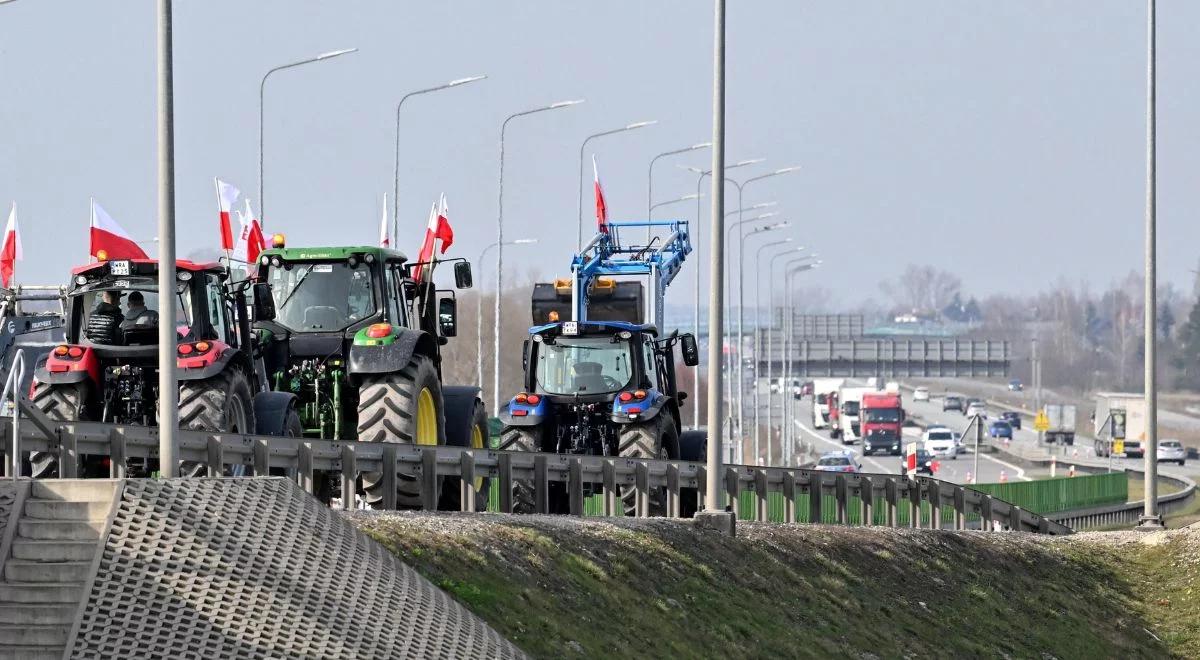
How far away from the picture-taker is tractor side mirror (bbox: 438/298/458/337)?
89.1 feet

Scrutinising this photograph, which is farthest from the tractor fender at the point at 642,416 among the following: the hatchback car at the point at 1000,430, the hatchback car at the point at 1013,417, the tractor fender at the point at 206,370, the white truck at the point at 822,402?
the white truck at the point at 822,402

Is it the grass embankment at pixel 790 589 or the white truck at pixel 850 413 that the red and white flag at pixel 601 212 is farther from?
the white truck at pixel 850 413

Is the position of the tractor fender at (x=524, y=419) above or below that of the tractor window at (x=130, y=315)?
below

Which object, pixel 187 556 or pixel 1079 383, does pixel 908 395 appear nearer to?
pixel 1079 383

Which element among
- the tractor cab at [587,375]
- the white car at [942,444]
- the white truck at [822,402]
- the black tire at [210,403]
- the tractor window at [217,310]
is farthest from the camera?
the white truck at [822,402]

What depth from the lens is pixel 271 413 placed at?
23500 mm

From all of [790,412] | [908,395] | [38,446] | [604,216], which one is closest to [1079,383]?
[908,395]

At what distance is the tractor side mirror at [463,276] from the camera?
84.7ft

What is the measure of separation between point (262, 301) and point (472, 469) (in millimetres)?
2809

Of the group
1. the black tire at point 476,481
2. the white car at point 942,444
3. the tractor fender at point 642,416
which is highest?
the tractor fender at point 642,416

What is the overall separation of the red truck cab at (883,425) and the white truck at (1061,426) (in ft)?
73.9

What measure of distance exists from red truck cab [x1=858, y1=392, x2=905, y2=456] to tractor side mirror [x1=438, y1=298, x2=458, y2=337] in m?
85.2

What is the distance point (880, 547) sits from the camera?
27.9 m

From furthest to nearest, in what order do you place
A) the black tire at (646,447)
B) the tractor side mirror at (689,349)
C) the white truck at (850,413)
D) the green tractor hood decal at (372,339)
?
1. the white truck at (850,413)
2. the tractor side mirror at (689,349)
3. the black tire at (646,447)
4. the green tractor hood decal at (372,339)
